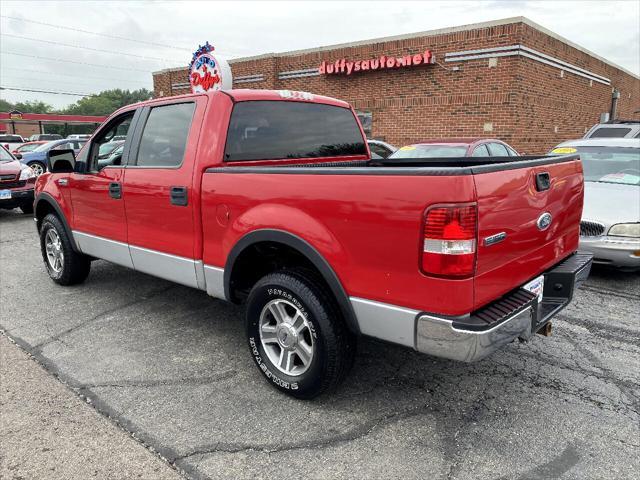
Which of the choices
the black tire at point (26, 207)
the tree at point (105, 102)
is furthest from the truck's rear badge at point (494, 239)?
the tree at point (105, 102)

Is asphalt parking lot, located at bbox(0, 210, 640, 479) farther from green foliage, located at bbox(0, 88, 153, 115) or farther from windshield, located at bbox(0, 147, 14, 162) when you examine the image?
green foliage, located at bbox(0, 88, 153, 115)

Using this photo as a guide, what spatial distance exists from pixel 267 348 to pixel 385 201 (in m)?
1.37

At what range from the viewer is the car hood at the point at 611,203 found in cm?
514

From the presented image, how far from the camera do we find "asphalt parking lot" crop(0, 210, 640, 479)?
242 cm

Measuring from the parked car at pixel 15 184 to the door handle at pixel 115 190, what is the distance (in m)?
7.44

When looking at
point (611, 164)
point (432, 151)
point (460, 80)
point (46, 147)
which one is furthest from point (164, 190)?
point (46, 147)

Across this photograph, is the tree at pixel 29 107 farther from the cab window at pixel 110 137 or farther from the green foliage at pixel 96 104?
the cab window at pixel 110 137

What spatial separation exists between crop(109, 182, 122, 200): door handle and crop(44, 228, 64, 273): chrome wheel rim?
141 cm

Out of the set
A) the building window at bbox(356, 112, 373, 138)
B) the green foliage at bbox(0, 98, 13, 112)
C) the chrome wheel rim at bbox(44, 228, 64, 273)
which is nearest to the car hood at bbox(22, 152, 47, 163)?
the building window at bbox(356, 112, 373, 138)

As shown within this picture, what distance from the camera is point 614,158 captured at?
21.6 feet

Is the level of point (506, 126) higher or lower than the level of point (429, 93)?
lower

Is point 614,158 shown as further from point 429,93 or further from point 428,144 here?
point 429,93

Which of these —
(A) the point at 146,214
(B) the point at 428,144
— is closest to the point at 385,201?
(A) the point at 146,214

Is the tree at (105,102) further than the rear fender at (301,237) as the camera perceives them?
Yes
